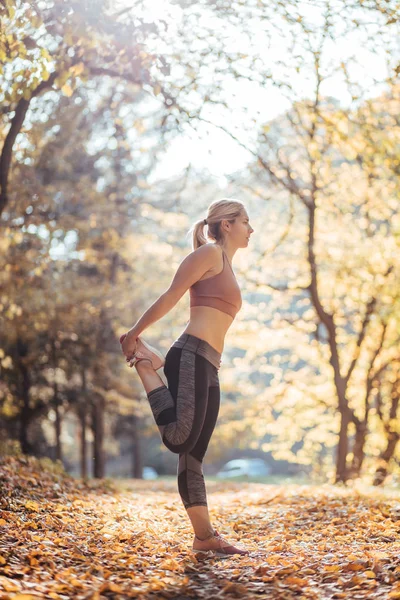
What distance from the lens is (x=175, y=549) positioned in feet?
15.4

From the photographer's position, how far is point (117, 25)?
7.33 metres

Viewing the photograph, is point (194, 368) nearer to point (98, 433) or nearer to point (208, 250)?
point (208, 250)

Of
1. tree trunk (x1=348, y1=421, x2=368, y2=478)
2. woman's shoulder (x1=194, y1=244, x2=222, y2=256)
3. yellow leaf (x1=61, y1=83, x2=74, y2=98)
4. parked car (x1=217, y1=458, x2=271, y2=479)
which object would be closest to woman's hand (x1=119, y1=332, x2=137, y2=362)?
woman's shoulder (x1=194, y1=244, x2=222, y2=256)

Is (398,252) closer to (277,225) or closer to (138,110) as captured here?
(277,225)

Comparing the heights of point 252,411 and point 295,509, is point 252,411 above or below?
above

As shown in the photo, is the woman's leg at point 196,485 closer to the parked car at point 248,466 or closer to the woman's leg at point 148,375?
the woman's leg at point 148,375

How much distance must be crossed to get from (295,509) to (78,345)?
1215 centimetres

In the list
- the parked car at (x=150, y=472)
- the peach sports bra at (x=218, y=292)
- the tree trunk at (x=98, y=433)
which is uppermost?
the parked car at (x=150, y=472)

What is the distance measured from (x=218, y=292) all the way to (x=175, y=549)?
1.78 meters

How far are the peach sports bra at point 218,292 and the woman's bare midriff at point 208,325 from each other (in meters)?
→ 0.04

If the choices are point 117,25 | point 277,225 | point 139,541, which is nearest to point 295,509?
point 139,541

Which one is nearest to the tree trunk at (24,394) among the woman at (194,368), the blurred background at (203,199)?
the blurred background at (203,199)

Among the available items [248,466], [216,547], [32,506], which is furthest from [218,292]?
[248,466]

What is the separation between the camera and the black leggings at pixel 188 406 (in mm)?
4395
